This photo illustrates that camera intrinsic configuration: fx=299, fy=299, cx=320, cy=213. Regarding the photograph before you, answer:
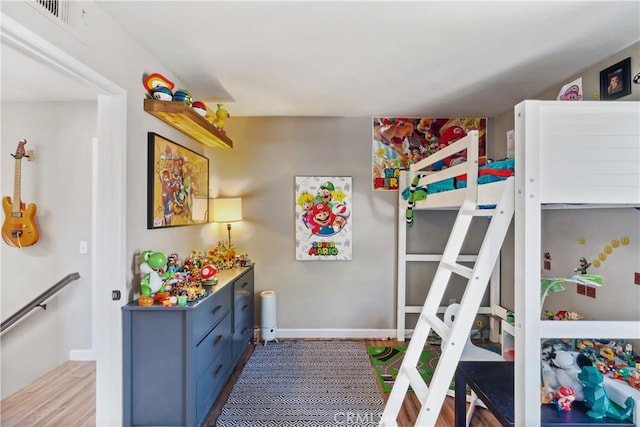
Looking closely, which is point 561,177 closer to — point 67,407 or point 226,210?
point 226,210

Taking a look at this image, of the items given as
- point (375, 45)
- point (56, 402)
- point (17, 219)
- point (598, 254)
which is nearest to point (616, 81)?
point (598, 254)

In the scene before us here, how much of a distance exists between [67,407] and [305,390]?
1.64m

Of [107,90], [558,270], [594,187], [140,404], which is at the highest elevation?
[107,90]

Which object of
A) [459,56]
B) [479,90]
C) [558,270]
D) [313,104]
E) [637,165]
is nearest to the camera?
[637,165]

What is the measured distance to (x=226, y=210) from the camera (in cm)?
297

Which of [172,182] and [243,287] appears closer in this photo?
[172,182]

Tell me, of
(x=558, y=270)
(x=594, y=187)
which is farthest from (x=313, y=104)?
(x=558, y=270)

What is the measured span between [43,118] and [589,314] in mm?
4600

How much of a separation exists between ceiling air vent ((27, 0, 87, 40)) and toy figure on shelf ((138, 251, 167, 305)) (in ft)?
3.85

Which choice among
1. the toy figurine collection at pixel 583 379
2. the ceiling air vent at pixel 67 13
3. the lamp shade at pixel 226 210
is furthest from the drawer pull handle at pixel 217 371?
the ceiling air vent at pixel 67 13

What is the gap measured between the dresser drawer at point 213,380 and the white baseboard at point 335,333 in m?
0.98

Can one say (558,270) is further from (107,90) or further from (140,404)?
(107,90)

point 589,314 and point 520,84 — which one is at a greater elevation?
point 520,84

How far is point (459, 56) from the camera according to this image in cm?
200
